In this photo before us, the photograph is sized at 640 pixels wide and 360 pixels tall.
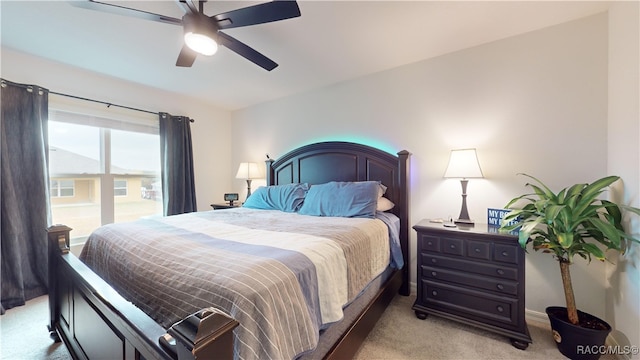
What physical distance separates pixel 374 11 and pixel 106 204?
372 cm

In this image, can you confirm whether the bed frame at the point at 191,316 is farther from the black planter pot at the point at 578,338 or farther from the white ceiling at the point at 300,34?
the black planter pot at the point at 578,338

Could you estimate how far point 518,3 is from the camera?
179cm

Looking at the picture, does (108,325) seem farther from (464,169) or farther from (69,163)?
(69,163)

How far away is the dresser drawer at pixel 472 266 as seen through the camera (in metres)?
1.81

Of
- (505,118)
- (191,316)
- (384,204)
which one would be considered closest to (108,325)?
(191,316)

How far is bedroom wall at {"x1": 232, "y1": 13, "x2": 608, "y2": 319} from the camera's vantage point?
6.26 ft

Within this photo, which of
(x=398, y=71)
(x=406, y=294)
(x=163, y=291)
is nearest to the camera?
(x=163, y=291)

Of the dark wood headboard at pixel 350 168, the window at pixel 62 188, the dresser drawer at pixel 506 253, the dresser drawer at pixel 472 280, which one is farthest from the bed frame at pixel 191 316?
the window at pixel 62 188

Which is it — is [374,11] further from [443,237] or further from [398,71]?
[443,237]

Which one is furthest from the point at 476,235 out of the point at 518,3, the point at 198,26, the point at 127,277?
the point at 198,26

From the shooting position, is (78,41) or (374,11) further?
(78,41)

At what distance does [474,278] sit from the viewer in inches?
75.8

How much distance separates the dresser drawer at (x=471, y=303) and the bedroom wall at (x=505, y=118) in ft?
1.77

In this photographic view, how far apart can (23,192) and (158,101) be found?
5.75ft
